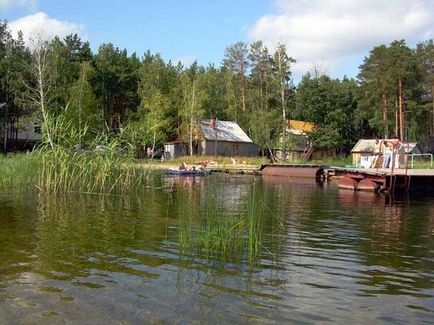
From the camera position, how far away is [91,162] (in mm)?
20688

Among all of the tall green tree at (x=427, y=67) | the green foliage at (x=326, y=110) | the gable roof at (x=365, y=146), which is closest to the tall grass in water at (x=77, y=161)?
the gable roof at (x=365, y=146)

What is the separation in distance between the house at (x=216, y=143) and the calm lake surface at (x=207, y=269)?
167 feet

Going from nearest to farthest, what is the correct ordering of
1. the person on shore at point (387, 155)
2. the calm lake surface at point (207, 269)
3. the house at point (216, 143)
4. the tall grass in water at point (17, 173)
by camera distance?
the calm lake surface at point (207, 269)
the tall grass in water at point (17, 173)
the person on shore at point (387, 155)
the house at point (216, 143)

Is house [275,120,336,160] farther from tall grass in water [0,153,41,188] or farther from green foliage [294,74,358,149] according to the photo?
tall grass in water [0,153,41,188]

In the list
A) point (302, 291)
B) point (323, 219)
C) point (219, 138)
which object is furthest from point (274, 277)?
point (219, 138)

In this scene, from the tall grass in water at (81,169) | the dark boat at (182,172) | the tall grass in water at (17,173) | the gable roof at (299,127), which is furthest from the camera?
the gable roof at (299,127)

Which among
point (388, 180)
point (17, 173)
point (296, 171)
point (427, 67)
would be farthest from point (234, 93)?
point (17, 173)

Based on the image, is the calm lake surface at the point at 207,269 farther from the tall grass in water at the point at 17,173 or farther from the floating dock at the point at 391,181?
the floating dock at the point at 391,181

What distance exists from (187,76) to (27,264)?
2402 inches

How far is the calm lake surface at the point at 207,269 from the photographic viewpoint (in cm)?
747

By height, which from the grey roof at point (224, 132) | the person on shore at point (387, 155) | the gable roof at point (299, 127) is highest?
the gable roof at point (299, 127)

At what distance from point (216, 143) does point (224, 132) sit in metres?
2.84

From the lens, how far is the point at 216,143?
69.1 metres

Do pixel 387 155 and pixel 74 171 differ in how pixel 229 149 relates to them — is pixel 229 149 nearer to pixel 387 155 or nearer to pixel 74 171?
pixel 387 155
